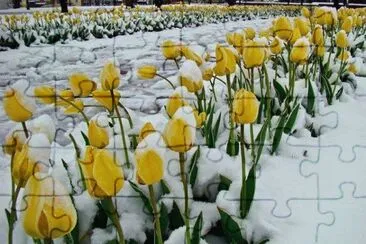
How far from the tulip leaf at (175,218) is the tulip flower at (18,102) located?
0.45m

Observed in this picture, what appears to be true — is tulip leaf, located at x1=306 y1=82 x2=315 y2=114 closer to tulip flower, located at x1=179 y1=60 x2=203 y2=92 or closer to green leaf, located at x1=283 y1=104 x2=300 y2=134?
green leaf, located at x1=283 y1=104 x2=300 y2=134

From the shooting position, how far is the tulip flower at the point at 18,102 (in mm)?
930

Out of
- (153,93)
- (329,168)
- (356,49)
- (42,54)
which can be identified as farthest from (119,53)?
(329,168)

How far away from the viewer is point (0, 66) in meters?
5.18

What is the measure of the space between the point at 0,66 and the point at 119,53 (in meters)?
1.57

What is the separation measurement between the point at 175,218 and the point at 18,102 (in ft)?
1.64

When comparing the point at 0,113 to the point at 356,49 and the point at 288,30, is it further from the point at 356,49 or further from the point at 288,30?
the point at 356,49

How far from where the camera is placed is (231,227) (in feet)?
3.64

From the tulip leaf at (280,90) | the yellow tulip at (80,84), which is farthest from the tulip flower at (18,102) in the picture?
the tulip leaf at (280,90)

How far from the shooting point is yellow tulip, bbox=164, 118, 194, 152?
82 centimetres

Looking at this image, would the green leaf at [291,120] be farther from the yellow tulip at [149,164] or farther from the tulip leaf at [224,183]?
the yellow tulip at [149,164]

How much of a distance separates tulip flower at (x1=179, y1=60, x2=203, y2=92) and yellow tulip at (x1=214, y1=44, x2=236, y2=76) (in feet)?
0.45

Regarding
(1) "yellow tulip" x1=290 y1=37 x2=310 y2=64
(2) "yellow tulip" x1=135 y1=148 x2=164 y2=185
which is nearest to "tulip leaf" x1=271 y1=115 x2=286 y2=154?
(1) "yellow tulip" x1=290 y1=37 x2=310 y2=64

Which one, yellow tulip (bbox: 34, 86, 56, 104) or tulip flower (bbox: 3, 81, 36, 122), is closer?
tulip flower (bbox: 3, 81, 36, 122)
